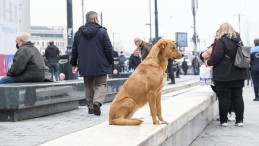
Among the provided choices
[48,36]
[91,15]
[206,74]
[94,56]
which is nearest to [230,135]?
[206,74]

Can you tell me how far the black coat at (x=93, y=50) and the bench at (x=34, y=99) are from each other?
69cm

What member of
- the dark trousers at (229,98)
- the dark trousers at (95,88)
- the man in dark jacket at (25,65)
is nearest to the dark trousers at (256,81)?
the dark trousers at (229,98)

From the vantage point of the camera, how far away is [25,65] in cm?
813

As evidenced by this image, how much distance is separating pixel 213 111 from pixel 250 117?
1012 mm

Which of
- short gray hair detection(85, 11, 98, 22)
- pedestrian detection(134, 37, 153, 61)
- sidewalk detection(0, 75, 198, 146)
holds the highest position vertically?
short gray hair detection(85, 11, 98, 22)

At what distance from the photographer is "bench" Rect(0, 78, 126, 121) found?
23.4 feet

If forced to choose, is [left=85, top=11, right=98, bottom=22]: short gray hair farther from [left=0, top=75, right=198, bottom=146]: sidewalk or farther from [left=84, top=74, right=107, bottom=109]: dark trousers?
[left=0, top=75, right=198, bottom=146]: sidewalk

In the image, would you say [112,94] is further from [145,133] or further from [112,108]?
[145,133]

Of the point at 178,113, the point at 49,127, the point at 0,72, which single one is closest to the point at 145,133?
the point at 178,113

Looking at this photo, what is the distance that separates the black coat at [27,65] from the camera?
8.09m

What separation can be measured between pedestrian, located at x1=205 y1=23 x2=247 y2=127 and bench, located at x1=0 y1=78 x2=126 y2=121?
2.75 meters

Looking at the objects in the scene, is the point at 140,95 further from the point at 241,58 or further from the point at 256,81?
the point at 256,81

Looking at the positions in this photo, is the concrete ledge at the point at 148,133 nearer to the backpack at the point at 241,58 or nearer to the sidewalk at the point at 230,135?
the sidewalk at the point at 230,135

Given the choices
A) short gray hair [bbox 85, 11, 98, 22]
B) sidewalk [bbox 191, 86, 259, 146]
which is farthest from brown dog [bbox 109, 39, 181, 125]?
short gray hair [bbox 85, 11, 98, 22]
